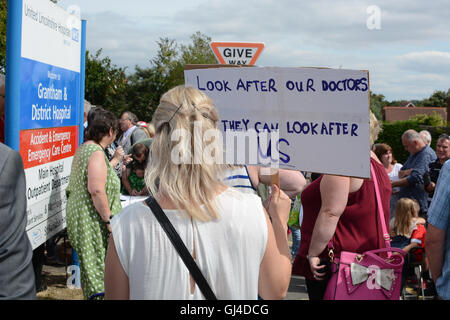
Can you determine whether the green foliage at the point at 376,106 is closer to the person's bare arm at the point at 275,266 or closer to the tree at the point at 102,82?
the tree at the point at 102,82

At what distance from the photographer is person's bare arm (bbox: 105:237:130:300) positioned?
1.81m

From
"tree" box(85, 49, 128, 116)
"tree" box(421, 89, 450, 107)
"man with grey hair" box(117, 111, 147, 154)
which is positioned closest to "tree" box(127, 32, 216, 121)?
"tree" box(85, 49, 128, 116)

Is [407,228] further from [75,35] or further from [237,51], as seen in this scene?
[75,35]

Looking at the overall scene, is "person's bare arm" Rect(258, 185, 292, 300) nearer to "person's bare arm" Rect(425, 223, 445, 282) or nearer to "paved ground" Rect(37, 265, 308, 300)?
"person's bare arm" Rect(425, 223, 445, 282)

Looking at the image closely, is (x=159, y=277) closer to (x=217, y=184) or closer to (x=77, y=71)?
(x=217, y=184)

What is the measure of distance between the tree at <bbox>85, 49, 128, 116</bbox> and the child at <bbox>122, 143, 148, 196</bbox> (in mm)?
25724

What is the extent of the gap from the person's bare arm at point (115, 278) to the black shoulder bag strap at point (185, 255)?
0.19 meters

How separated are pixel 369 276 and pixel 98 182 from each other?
220 cm

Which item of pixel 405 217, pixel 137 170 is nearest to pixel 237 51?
pixel 137 170

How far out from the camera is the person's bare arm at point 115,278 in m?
1.81

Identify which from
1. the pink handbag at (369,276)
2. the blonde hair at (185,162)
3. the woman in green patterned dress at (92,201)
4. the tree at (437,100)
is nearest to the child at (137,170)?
the woman in green patterned dress at (92,201)

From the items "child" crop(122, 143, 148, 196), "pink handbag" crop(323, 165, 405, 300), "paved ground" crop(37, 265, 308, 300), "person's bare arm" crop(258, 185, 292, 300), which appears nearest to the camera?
"person's bare arm" crop(258, 185, 292, 300)

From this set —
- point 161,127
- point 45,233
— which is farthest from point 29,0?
point 161,127
